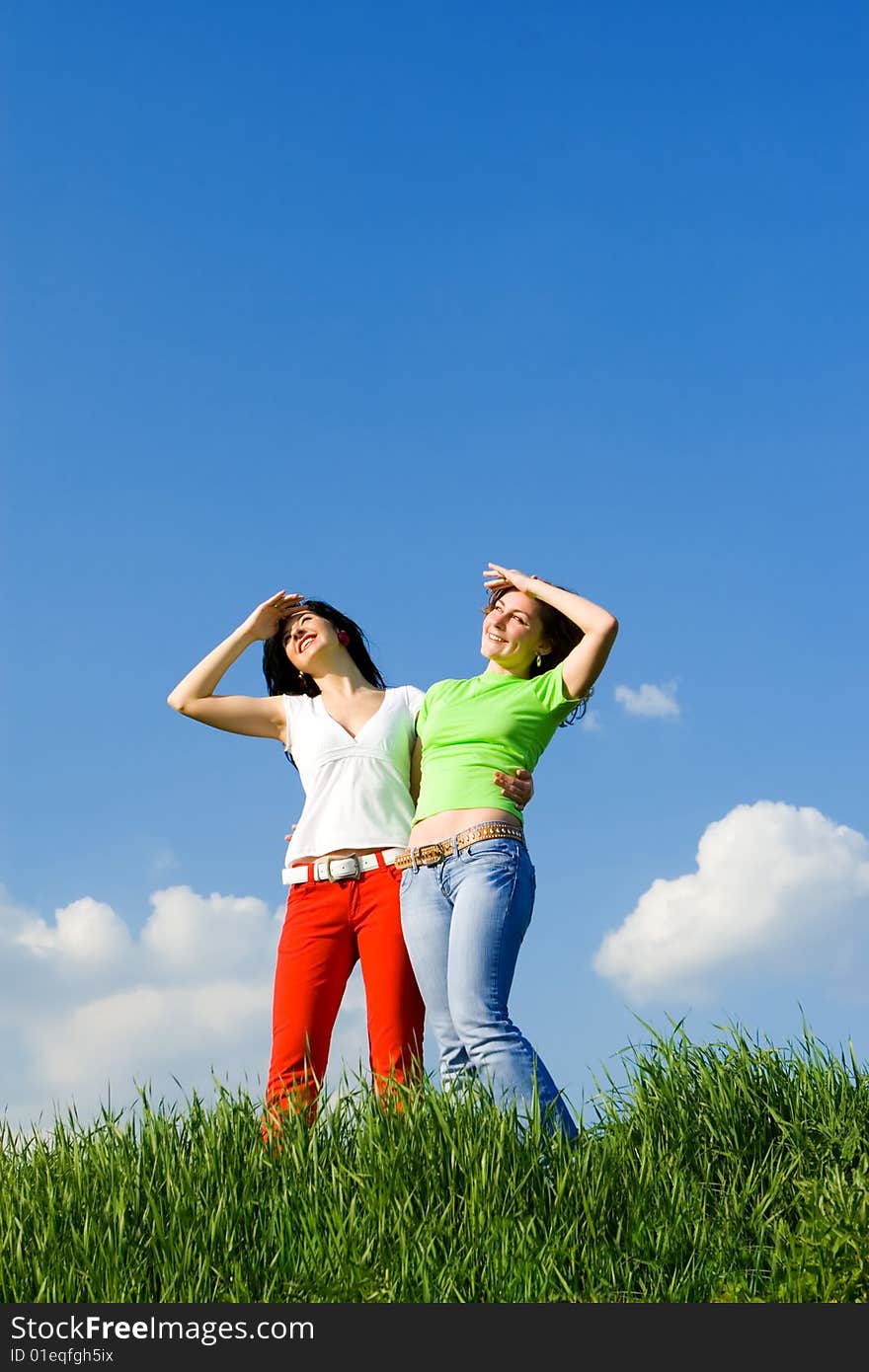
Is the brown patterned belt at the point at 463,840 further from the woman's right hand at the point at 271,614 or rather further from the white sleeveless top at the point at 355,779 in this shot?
the woman's right hand at the point at 271,614

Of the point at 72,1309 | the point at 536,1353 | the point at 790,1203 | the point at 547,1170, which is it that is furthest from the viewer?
the point at 790,1203

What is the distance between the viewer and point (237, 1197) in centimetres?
421

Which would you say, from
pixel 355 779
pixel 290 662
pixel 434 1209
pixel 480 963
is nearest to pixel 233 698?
pixel 290 662

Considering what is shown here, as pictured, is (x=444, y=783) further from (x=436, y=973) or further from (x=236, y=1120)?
(x=236, y=1120)

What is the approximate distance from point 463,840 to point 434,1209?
1247 mm

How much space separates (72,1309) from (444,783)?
84.1 inches

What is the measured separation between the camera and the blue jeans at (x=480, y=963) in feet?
14.3

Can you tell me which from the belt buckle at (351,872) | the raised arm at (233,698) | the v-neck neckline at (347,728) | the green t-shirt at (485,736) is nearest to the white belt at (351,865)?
the belt buckle at (351,872)

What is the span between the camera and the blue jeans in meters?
4.37

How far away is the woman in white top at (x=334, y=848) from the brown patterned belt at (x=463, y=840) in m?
0.15

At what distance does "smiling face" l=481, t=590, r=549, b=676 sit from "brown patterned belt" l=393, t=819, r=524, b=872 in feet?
2.63

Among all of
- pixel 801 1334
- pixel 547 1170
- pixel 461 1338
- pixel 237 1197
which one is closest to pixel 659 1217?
pixel 547 1170

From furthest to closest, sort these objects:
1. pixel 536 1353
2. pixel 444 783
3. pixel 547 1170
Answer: pixel 444 783 < pixel 547 1170 < pixel 536 1353

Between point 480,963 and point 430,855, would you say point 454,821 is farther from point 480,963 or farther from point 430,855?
point 480,963
